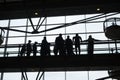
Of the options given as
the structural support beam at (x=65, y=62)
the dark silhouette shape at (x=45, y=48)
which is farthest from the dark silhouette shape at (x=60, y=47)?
the dark silhouette shape at (x=45, y=48)

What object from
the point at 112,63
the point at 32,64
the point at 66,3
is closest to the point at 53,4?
the point at 66,3

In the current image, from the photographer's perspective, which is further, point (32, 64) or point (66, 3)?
point (66, 3)

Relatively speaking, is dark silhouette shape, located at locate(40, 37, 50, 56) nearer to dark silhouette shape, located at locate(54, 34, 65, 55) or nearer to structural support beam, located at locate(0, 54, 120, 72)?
structural support beam, located at locate(0, 54, 120, 72)

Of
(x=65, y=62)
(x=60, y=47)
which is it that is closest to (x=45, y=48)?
(x=60, y=47)

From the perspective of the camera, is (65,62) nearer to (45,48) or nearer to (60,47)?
(60,47)

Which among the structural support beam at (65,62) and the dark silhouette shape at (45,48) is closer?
the structural support beam at (65,62)

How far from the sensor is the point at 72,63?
16.5m

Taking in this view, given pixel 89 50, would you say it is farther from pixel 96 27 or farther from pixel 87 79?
pixel 96 27

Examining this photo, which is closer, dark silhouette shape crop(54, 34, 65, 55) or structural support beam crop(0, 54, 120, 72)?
structural support beam crop(0, 54, 120, 72)

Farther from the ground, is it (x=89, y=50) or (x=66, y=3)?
(x=66, y=3)

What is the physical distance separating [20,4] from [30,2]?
833 mm

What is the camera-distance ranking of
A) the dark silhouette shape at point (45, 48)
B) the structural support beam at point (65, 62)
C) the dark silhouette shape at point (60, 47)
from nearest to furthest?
the structural support beam at point (65, 62) < the dark silhouette shape at point (60, 47) < the dark silhouette shape at point (45, 48)

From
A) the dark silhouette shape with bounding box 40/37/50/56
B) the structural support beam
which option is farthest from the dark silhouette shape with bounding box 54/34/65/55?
the dark silhouette shape with bounding box 40/37/50/56

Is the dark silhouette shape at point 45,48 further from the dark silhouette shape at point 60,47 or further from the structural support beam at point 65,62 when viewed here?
the dark silhouette shape at point 60,47
